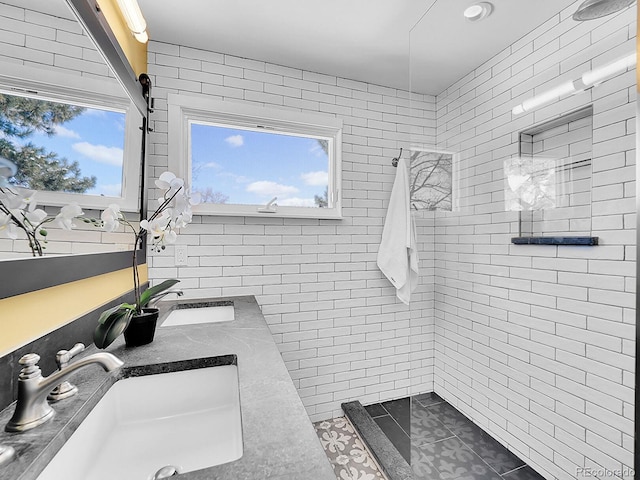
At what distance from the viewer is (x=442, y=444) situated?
1.80m

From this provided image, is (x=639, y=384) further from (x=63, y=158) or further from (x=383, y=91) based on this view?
(x=383, y=91)

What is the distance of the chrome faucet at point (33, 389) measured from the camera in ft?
1.89

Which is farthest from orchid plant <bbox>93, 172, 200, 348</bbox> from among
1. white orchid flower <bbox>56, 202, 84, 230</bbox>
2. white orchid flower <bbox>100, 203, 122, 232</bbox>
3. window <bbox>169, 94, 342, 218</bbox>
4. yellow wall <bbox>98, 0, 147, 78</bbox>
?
yellow wall <bbox>98, 0, 147, 78</bbox>

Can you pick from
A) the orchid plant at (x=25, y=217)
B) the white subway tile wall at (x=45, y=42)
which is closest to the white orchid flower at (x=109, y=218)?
the orchid plant at (x=25, y=217)

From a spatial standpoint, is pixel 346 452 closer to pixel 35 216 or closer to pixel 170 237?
pixel 170 237

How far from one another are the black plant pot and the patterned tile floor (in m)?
1.20

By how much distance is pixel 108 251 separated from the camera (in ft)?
3.97

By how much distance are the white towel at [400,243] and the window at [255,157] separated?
432mm

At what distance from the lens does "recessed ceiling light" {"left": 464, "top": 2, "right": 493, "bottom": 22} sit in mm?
1567

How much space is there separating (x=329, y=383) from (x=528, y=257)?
1565 millimetres

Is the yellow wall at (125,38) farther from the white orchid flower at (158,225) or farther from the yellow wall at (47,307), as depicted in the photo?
the yellow wall at (47,307)

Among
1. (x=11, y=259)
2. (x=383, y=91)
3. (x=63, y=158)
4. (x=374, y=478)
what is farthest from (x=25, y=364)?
(x=383, y=91)

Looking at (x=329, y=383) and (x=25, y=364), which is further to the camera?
(x=329, y=383)

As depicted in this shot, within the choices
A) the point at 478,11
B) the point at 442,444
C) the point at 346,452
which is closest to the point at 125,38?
the point at 478,11
